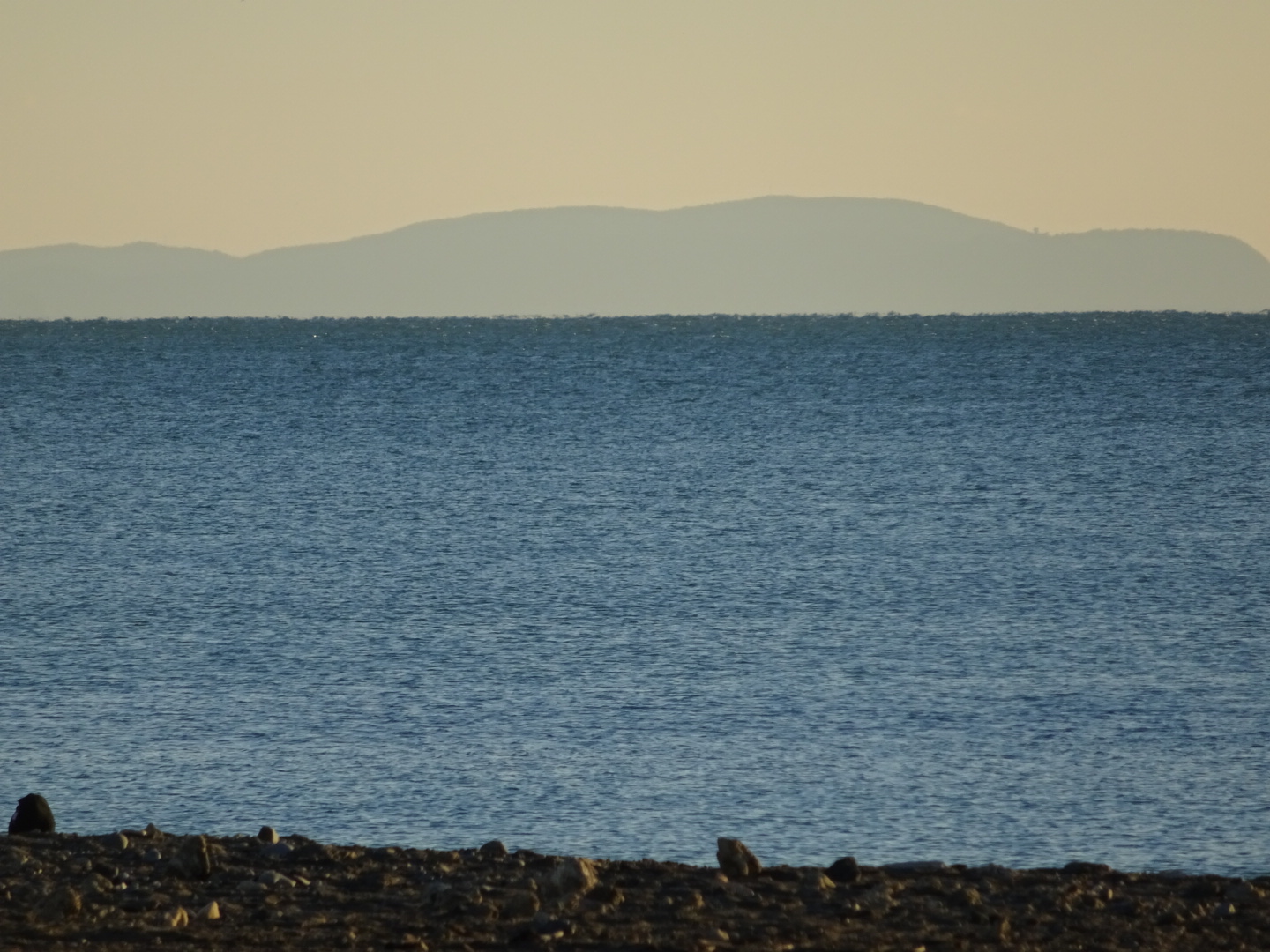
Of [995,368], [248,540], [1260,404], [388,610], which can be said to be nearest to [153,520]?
[248,540]

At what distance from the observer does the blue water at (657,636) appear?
17.7 metres

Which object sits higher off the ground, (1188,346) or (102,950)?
(1188,346)

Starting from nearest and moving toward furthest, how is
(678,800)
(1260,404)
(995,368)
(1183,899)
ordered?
(1183,899) < (678,800) < (1260,404) < (995,368)

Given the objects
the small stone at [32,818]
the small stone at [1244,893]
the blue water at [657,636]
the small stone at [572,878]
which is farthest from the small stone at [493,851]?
the small stone at [1244,893]

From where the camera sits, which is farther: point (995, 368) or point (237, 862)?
point (995, 368)

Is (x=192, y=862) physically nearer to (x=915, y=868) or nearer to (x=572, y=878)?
(x=572, y=878)

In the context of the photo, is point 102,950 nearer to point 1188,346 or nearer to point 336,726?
point 336,726

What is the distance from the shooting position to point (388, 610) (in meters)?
31.0

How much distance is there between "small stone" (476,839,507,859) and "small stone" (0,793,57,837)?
11.6ft

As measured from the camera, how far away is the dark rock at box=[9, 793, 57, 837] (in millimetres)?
14039

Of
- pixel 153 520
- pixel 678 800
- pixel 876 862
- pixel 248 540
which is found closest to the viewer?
pixel 876 862

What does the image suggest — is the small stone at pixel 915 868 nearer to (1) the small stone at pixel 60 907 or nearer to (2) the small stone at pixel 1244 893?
(2) the small stone at pixel 1244 893

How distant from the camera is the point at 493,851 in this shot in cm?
1312

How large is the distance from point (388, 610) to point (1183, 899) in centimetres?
2102
